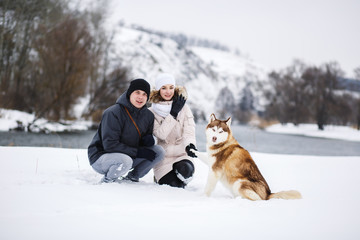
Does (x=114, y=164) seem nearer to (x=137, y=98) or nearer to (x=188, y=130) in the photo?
(x=137, y=98)

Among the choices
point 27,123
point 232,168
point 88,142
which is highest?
point 232,168

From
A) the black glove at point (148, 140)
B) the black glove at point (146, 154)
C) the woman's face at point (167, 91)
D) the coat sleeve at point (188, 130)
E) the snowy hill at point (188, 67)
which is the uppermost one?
the snowy hill at point (188, 67)

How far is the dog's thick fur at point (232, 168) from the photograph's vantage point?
88.6 inches

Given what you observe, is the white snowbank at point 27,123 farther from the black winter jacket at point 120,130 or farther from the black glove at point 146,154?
the black glove at point 146,154

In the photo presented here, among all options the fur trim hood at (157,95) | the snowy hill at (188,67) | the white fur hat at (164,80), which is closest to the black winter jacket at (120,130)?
the fur trim hood at (157,95)

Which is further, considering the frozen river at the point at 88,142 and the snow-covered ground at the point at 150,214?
the frozen river at the point at 88,142

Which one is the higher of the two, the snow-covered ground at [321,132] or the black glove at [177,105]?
the black glove at [177,105]

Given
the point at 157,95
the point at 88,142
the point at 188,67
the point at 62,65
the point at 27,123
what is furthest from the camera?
the point at 188,67

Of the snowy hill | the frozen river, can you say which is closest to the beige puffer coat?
the frozen river

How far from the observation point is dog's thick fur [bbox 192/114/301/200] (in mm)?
2250

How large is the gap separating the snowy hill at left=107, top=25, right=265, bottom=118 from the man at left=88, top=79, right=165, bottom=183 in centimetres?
4904

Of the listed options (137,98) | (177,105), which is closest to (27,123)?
(137,98)

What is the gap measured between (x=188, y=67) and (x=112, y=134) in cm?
7381

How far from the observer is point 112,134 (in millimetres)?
2539
